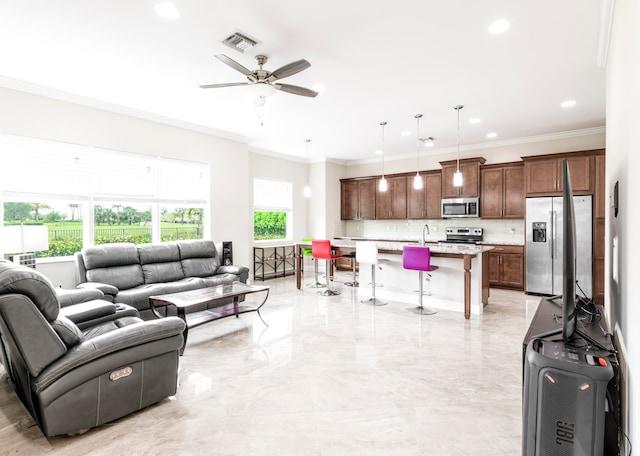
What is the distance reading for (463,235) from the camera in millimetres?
7230

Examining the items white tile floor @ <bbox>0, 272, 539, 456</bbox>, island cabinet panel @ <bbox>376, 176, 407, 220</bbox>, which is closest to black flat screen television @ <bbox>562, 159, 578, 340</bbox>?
white tile floor @ <bbox>0, 272, 539, 456</bbox>

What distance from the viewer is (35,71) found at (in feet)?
12.2

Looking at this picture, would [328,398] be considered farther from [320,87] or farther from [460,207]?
[460,207]

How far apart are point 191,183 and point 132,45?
10.2 feet

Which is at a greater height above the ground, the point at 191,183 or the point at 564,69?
the point at 564,69

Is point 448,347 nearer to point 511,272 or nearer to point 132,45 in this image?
point 511,272

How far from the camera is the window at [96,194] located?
4.20 m

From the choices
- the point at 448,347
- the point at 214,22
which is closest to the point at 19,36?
the point at 214,22

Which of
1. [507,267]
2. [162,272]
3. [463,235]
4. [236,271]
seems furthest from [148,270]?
[507,267]

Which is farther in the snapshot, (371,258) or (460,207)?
(460,207)

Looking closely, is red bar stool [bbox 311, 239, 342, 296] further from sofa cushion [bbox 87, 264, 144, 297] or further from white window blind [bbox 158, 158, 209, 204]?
sofa cushion [bbox 87, 264, 144, 297]

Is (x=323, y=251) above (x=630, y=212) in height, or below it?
below

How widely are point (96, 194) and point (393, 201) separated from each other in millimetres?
6116

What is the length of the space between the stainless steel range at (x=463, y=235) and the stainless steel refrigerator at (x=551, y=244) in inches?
44.3
